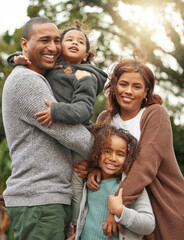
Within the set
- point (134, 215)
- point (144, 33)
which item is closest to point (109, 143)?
point (134, 215)

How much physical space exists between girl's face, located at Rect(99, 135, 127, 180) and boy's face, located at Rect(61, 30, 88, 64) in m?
0.68

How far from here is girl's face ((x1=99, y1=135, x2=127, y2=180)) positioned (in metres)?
2.04

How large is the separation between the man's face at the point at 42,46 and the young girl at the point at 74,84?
0.08 m

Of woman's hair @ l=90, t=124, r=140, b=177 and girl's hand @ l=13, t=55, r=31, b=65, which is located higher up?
girl's hand @ l=13, t=55, r=31, b=65

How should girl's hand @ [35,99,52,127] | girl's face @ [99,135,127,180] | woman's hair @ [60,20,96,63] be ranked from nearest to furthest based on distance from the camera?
girl's hand @ [35,99,52,127]
girl's face @ [99,135,127,180]
woman's hair @ [60,20,96,63]

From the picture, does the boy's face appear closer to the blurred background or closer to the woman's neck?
the woman's neck

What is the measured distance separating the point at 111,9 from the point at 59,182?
9.26m

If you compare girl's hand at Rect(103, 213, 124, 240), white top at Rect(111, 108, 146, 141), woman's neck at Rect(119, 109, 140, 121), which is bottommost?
girl's hand at Rect(103, 213, 124, 240)

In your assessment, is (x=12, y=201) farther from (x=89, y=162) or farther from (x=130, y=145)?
(x=130, y=145)

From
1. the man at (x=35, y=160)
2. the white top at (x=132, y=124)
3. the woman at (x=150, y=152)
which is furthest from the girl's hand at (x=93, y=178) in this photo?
the white top at (x=132, y=124)

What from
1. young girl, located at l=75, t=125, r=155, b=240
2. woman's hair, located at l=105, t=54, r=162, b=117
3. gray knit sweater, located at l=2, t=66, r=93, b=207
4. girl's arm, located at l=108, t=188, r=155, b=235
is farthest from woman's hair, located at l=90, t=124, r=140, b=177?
woman's hair, located at l=105, t=54, r=162, b=117

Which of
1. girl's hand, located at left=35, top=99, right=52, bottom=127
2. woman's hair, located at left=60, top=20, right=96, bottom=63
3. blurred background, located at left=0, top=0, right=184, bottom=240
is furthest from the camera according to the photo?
blurred background, located at left=0, top=0, right=184, bottom=240

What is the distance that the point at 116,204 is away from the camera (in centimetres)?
187

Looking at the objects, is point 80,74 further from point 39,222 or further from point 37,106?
point 39,222
